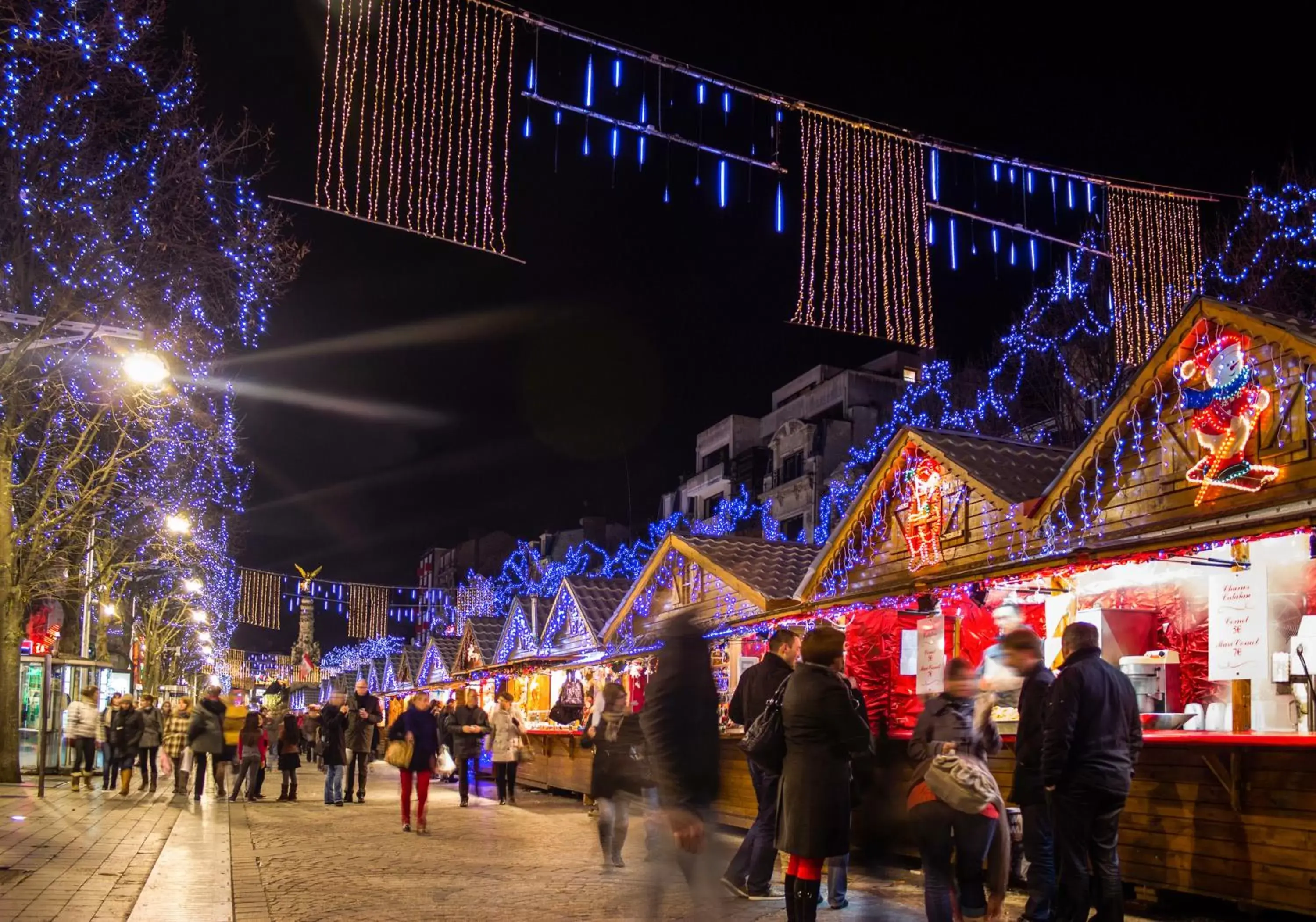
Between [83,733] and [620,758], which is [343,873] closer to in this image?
[620,758]

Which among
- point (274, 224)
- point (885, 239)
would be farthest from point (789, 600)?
point (274, 224)

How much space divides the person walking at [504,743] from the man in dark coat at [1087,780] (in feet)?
43.7

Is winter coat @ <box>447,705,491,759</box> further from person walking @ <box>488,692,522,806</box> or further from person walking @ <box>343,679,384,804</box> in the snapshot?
person walking @ <box>343,679,384,804</box>

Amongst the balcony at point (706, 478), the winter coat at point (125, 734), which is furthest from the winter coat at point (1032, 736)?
the balcony at point (706, 478)

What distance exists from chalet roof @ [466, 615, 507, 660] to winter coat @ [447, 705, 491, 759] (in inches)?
771

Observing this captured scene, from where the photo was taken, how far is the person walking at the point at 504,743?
19.5 meters

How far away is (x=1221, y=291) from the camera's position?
22.7m

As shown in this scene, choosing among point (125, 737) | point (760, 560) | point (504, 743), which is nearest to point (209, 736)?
point (125, 737)

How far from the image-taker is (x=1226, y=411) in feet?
35.7

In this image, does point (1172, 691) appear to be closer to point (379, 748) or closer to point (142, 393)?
point (142, 393)

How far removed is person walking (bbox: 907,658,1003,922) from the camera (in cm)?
680

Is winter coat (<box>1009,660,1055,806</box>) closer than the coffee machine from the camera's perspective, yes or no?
Yes

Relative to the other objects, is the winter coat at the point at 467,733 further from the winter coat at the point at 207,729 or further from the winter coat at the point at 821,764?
the winter coat at the point at 821,764

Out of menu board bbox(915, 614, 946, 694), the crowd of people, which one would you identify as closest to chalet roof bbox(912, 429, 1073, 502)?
menu board bbox(915, 614, 946, 694)
